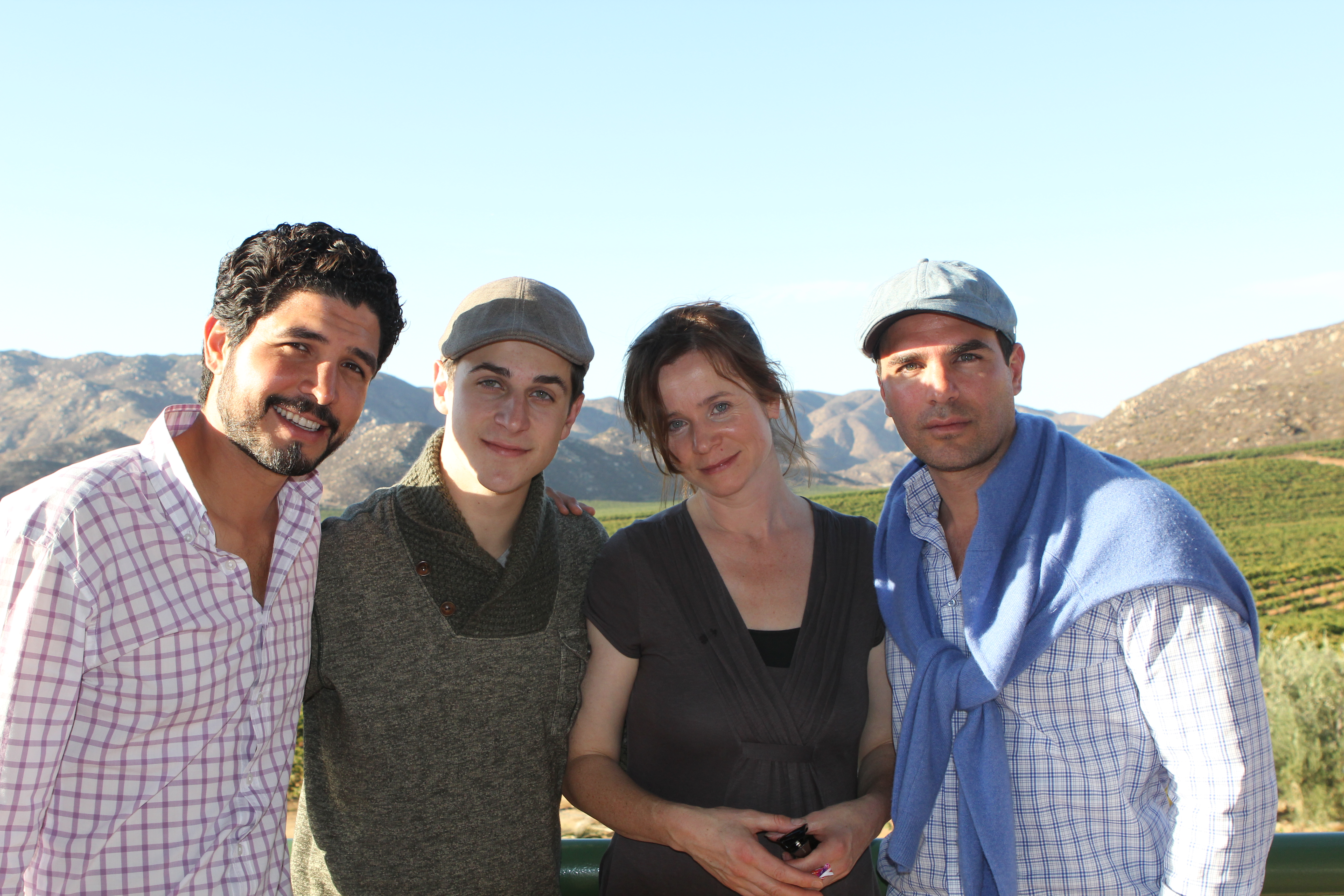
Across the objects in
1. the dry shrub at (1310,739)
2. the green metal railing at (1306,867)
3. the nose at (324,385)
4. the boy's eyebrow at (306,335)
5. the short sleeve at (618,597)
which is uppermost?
the boy's eyebrow at (306,335)

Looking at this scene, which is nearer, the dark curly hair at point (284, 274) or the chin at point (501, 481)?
the dark curly hair at point (284, 274)

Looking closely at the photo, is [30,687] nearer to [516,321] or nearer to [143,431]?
[516,321]

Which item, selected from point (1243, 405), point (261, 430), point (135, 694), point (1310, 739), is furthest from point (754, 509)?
point (1243, 405)

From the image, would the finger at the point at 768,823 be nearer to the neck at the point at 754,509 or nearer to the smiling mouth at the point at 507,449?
the neck at the point at 754,509

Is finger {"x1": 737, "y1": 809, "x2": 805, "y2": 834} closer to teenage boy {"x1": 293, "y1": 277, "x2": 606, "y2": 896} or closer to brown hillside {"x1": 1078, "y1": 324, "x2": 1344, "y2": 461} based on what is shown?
teenage boy {"x1": 293, "y1": 277, "x2": 606, "y2": 896}

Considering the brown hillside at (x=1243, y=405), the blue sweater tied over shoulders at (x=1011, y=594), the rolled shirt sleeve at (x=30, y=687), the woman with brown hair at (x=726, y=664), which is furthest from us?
the brown hillside at (x=1243, y=405)

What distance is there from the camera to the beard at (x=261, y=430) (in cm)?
205

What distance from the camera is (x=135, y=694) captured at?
173 centimetres

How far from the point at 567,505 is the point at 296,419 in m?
0.93

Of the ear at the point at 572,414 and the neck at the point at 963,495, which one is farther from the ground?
the ear at the point at 572,414

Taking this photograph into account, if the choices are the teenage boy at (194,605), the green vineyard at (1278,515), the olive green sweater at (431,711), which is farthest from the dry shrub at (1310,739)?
the green vineyard at (1278,515)

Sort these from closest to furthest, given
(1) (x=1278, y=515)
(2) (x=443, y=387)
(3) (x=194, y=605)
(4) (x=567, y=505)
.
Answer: (3) (x=194, y=605) → (2) (x=443, y=387) → (4) (x=567, y=505) → (1) (x=1278, y=515)

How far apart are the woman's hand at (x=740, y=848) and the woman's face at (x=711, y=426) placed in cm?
84

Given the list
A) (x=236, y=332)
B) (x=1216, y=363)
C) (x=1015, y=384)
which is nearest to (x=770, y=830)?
(x=1015, y=384)
